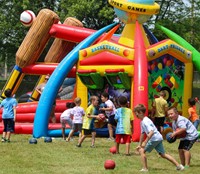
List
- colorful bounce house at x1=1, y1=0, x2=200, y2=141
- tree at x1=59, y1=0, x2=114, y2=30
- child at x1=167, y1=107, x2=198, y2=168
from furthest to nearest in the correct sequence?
tree at x1=59, y1=0, x2=114, y2=30
colorful bounce house at x1=1, y1=0, x2=200, y2=141
child at x1=167, y1=107, x2=198, y2=168

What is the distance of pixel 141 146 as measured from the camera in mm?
10508

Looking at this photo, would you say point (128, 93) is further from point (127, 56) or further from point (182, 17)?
point (182, 17)

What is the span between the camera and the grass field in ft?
34.3

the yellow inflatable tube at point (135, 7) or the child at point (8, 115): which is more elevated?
the yellow inflatable tube at point (135, 7)

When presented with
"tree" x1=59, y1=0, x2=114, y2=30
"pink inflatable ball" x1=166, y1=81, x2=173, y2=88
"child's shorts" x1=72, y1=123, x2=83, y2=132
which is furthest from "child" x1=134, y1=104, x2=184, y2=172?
"tree" x1=59, y1=0, x2=114, y2=30

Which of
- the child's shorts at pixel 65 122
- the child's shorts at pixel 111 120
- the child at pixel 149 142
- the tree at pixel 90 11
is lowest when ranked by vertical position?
the child at pixel 149 142

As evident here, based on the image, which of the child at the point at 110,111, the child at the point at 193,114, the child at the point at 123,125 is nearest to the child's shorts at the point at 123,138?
the child at the point at 123,125

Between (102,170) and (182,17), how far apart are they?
35.8 meters

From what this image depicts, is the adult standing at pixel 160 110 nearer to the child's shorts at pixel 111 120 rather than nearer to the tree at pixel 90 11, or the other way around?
the child's shorts at pixel 111 120

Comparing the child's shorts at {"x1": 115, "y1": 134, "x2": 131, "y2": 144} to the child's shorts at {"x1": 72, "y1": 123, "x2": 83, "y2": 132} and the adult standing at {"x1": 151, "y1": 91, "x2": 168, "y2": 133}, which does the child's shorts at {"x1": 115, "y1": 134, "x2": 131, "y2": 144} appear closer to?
the child's shorts at {"x1": 72, "y1": 123, "x2": 83, "y2": 132}

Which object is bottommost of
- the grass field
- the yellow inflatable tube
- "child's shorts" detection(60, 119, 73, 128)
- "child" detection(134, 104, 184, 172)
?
the grass field

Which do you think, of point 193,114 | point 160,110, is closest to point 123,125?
point 160,110

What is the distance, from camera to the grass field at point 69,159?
34.3 feet

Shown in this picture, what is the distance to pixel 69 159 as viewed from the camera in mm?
11875
